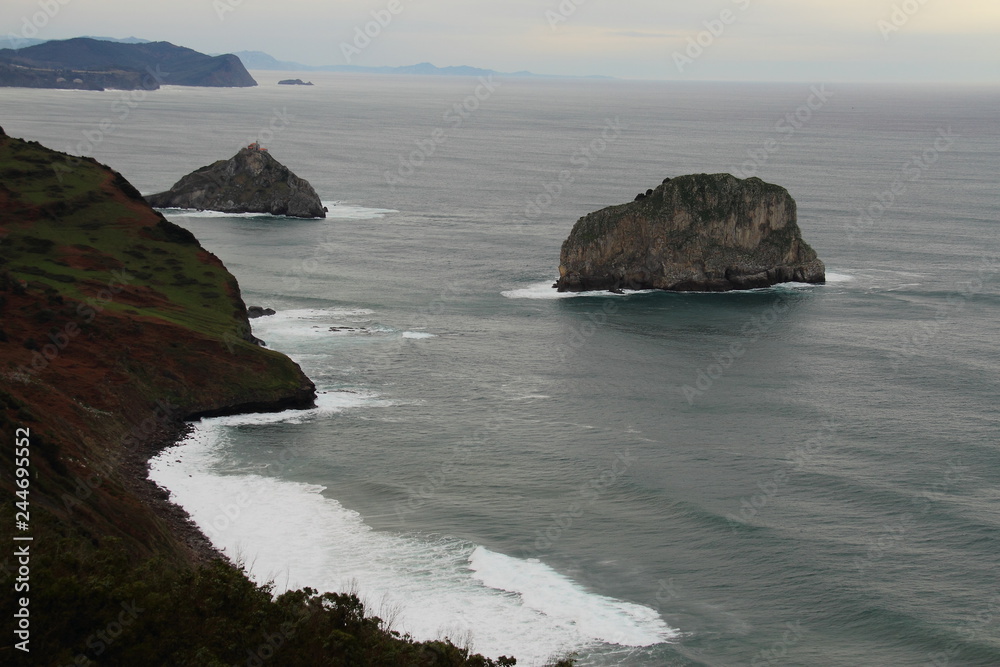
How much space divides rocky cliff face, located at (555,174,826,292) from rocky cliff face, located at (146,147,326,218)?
67.0 meters

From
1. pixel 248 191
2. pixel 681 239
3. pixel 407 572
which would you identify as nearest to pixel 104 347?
pixel 407 572

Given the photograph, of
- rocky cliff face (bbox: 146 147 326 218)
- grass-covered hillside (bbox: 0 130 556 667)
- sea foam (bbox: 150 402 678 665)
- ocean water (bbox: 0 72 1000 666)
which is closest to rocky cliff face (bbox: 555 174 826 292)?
ocean water (bbox: 0 72 1000 666)

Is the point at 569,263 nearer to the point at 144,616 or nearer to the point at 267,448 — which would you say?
the point at 267,448

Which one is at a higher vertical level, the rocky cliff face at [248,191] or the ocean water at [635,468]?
the rocky cliff face at [248,191]

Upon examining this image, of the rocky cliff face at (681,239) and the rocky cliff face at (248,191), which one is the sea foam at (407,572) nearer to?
the rocky cliff face at (681,239)

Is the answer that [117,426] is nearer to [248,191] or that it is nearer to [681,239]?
[681,239]

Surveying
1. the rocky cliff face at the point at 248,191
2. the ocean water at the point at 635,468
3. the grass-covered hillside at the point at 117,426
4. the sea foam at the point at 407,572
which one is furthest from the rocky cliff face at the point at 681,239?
the sea foam at the point at 407,572

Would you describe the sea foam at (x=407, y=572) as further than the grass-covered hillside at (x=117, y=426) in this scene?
Yes

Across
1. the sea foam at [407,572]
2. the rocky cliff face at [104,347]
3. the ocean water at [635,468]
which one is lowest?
the sea foam at [407,572]

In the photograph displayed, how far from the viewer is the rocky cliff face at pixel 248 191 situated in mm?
186375

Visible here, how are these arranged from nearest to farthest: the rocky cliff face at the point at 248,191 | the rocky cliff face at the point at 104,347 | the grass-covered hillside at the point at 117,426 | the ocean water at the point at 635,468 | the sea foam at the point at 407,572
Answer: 1. the grass-covered hillside at the point at 117,426
2. the sea foam at the point at 407,572
3. the ocean water at the point at 635,468
4. the rocky cliff face at the point at 104,347
5. the rocky cliff face at the point at 248,191

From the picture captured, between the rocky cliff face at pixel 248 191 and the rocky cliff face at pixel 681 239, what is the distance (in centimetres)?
6696

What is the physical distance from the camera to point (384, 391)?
300ft

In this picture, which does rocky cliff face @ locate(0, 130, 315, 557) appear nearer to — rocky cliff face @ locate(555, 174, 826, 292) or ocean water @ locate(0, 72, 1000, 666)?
ocean water @ locate(0, 72, 1000, 666)
